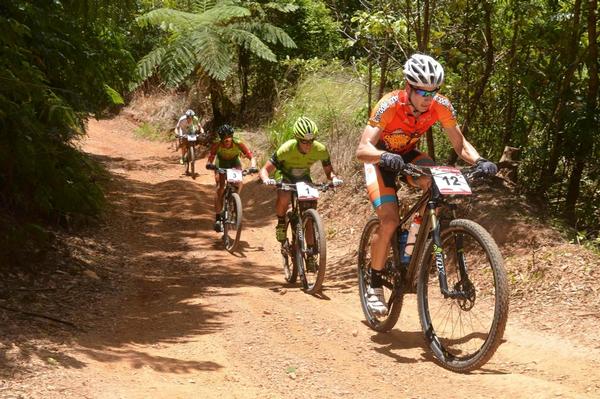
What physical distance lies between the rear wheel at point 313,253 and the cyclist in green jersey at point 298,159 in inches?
12.2

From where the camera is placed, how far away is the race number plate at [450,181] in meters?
4.88

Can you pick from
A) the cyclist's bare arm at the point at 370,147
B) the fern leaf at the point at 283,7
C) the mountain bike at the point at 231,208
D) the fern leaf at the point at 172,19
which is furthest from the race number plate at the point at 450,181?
the fern leaf at the point at 283,7

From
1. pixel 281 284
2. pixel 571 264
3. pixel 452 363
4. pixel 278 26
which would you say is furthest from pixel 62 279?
pixel 278 26

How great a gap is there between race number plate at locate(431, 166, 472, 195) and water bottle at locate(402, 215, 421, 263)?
2.04ft

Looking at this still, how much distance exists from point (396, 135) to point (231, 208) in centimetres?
546

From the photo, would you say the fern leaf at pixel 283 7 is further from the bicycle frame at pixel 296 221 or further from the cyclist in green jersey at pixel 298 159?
the bicycle frame at pixel 296 221

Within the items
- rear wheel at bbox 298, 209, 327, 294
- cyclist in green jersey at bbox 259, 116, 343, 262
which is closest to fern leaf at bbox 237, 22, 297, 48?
cyclist in green jersey at bbox 259, 116, 343, 262

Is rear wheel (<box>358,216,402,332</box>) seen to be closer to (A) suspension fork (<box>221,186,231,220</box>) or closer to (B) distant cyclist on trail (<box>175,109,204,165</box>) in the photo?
(A) suspension fork (<box>221,186,231,220</box>)

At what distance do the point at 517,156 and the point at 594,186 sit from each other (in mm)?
1113

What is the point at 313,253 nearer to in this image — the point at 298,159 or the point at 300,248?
the point at 300,248

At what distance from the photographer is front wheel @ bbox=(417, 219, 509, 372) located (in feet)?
14.8

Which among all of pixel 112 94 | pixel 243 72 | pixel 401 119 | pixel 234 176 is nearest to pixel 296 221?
pixel 234 176

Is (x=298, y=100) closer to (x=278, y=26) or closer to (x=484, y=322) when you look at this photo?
(x=278, y=26)

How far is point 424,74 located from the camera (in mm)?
5188
